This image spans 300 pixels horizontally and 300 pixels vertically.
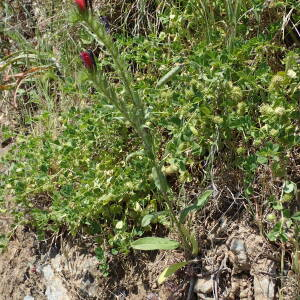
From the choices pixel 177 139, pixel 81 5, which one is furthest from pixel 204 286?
pixel 81 5

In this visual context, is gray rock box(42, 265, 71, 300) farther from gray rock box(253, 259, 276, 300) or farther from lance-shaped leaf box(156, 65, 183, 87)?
lance-shaped leaf box(156, 65, 183, 87)

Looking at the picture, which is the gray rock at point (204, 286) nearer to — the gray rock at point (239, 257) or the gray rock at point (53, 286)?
the gray rock at point (239, 257)

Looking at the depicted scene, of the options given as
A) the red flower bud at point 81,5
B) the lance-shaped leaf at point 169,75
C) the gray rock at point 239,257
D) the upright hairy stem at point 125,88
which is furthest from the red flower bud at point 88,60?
the gray rock at point 239,257

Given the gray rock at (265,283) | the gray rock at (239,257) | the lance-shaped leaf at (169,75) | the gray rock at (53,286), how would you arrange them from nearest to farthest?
1. the gray rock at (265,283)
2. the gray rock at (239,257)
3. the lance-shaped leaf at (169,75)
4. the gray rock at (53,286)

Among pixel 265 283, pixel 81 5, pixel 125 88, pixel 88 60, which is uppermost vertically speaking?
pixel 81 5

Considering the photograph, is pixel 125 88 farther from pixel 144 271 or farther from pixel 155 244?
pixel 144 271

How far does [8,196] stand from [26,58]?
3.88ft

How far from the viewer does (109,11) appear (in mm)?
3439

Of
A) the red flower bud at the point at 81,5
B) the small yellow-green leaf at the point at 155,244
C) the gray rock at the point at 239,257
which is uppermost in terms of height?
the red flower bud at the point at 81,5

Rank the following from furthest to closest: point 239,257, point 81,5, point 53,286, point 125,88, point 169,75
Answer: point 53,286, point 169,75, point 239,257, point 125,88, point 81,5

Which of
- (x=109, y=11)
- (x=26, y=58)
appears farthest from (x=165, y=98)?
(x=26, y=58)

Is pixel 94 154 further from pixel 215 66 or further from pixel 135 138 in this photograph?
pixel 215 66

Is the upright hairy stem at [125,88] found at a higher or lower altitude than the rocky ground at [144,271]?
higher

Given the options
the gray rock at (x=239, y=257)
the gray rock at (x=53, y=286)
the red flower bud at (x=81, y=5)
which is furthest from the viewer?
the gray rock at (x=53, y=286)
